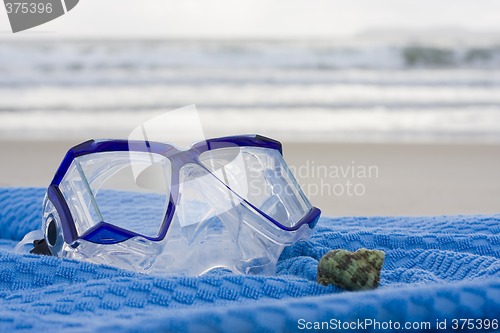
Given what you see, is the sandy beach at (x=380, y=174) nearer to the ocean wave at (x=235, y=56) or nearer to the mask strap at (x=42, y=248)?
the mask strap at (x=42, y=248)

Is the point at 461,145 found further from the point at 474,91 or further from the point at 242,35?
the point at 242,35

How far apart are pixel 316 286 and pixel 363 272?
2.2 inches

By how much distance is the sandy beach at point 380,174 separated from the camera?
7.78ft

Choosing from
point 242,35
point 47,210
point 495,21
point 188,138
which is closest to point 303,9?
point 242,35

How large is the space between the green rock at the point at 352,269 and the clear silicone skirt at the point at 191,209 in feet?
0.57

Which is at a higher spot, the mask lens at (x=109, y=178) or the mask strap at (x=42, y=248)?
the mask lens at (x=109, y=178)

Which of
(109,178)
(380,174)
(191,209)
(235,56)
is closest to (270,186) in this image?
(191,209)

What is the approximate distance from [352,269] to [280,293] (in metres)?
0.09

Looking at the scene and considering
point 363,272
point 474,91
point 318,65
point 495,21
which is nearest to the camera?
point 363,272

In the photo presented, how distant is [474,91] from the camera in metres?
5.11

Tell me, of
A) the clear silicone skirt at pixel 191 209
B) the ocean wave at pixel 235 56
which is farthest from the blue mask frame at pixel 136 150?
the ocean wave at pixel 235 56

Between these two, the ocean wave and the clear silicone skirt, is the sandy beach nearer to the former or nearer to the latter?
the clear silicone skirt

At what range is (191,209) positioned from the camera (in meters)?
1.00

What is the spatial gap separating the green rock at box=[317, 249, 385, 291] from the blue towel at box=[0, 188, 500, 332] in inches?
0.6
